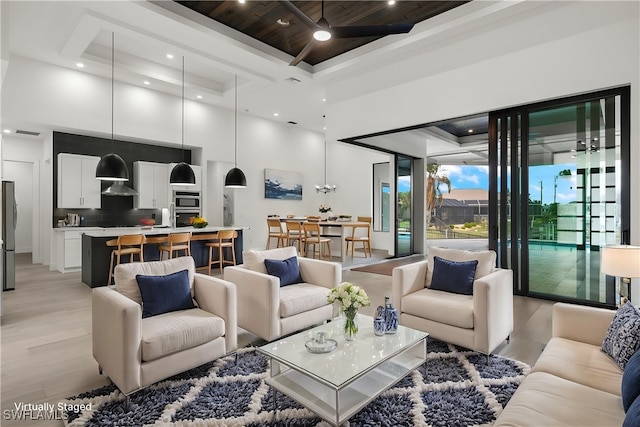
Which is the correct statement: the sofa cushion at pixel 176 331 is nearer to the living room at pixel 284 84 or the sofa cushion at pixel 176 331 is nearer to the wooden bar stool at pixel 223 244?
the living room at pixel 284 84

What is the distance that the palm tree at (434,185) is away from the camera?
1234 centimetres

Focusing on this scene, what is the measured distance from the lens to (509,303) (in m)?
3.15

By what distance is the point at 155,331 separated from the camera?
233cm

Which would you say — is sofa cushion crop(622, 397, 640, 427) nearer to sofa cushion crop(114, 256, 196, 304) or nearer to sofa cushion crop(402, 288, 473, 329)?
sofa cushion crop(402, 288, 473, 329)

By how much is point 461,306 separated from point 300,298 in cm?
144

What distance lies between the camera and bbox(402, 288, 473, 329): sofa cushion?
113 inches

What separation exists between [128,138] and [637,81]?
8578 millimetres

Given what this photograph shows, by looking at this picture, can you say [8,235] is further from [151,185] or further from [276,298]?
[276,298]

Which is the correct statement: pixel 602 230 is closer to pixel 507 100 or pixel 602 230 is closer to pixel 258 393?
pixel 507 100

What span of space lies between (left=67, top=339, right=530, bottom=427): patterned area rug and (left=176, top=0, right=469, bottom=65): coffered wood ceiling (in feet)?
13.5

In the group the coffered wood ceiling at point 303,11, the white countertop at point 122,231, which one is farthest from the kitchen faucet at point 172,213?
the coffered wood ceiling at point 303,11

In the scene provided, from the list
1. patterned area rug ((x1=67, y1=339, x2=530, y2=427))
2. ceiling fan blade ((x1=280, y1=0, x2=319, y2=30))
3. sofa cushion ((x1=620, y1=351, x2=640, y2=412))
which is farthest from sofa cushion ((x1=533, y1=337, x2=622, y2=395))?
ceiling fan blade ((x1=280, y1=0, x2=319, y2=30))

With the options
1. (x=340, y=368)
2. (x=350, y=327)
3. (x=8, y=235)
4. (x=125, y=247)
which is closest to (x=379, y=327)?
(x=350, y=327)

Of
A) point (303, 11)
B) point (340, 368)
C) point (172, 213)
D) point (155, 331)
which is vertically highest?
point (303, 11)
